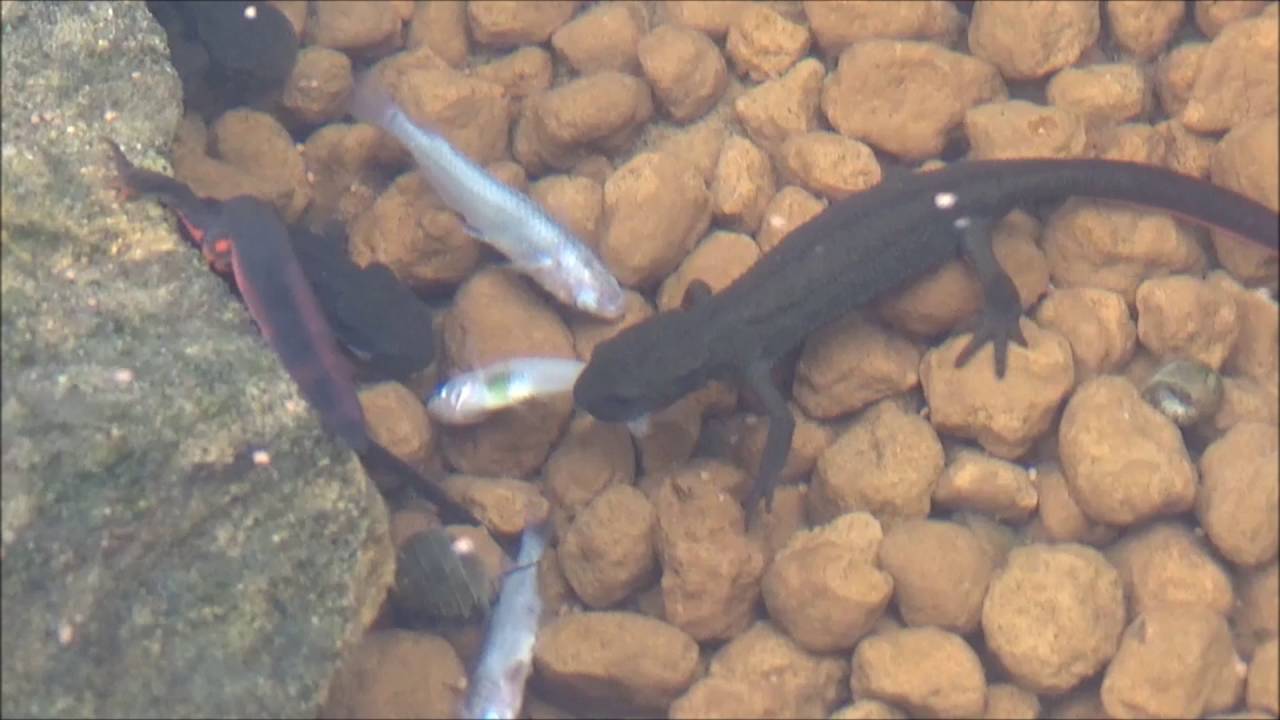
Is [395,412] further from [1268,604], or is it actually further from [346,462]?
[1268,604]

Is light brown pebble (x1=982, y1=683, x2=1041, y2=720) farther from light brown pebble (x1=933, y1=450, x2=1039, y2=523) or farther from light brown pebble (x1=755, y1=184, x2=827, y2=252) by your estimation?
light brown pebble (x1=755, y1=184, x2=827, y2=252)

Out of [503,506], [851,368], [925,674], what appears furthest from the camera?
[851,368]

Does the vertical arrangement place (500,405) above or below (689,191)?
below

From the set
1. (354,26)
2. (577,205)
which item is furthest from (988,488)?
(354,26)

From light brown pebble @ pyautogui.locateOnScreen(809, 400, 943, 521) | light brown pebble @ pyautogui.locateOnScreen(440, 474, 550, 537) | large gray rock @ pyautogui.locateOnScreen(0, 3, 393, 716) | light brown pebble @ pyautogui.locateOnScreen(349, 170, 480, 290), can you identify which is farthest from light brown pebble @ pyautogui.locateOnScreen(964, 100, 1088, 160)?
large gray rock @ pyautogui.locateOnScreen(0, 3, 393, 716)

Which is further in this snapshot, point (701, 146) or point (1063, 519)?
point (701, 146)

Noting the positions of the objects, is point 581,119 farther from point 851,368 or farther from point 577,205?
point 851,368

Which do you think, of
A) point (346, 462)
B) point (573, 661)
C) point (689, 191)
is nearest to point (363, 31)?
point (689, 191)
